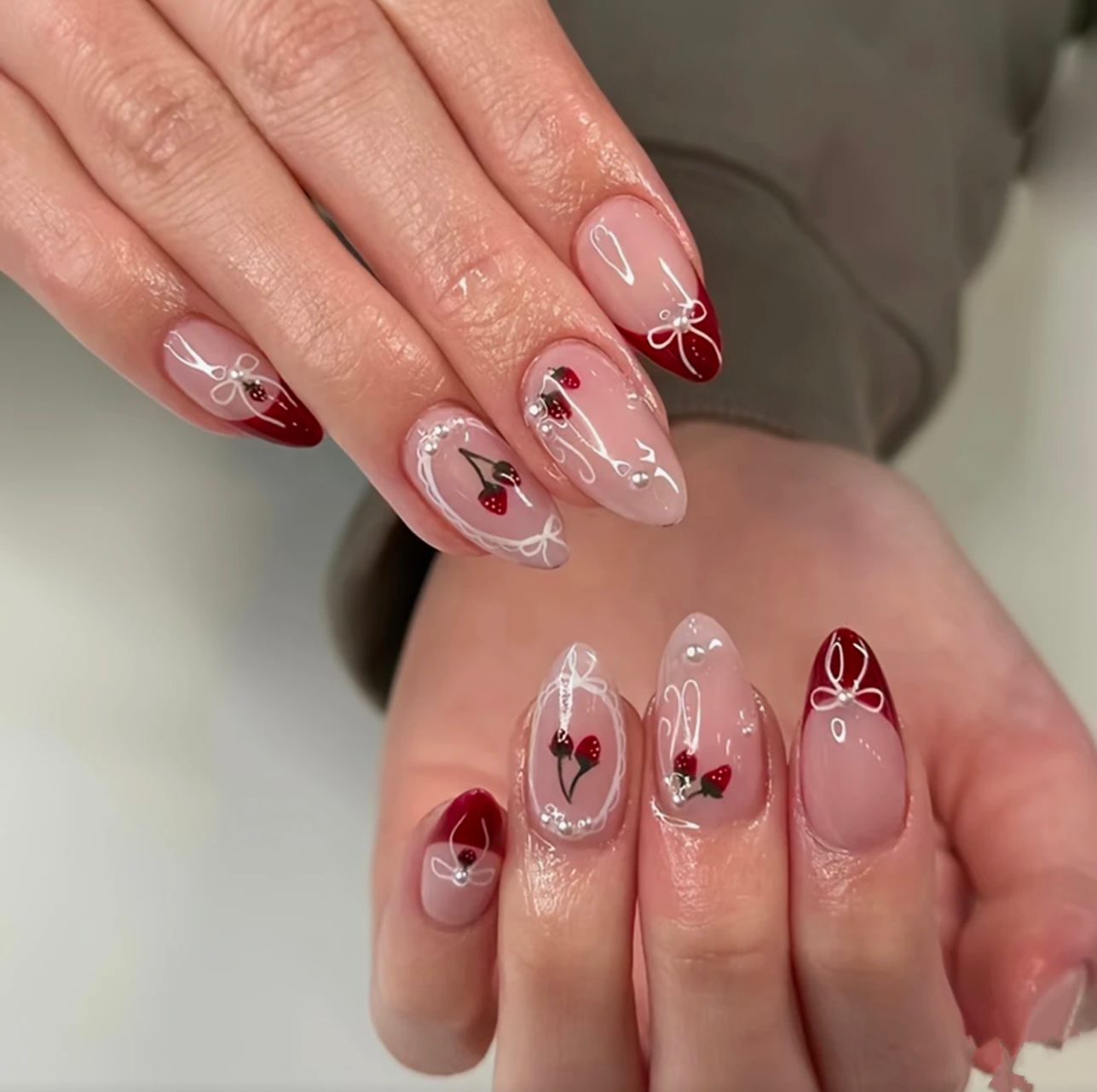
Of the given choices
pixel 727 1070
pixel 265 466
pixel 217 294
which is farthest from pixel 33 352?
pixel 727 1070

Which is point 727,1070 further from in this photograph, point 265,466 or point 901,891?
point 265,466

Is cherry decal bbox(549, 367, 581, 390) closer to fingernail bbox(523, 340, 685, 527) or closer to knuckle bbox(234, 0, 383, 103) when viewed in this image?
fingernail bbox(523, 340, 685, 527)

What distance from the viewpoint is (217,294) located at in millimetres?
490

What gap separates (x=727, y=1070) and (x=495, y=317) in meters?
0.32

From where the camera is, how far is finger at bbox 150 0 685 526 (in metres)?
0.46

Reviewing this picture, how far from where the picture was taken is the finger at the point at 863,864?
435mm

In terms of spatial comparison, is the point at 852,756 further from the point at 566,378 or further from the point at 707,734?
the point at 566,378

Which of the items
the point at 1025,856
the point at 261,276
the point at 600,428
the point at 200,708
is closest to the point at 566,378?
A: the point at 600,428

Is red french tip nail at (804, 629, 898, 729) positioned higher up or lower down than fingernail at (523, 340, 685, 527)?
lower down

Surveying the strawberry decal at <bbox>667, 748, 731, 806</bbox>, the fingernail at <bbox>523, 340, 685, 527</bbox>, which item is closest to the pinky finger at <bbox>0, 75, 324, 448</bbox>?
the fingernail at <bbox>523, 340, 685, 527</bbox>

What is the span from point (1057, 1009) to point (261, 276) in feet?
1.46

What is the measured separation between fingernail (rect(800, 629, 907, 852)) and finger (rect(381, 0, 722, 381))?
0.47 feet

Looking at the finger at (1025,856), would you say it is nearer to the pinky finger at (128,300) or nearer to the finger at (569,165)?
the finger at (569,165)

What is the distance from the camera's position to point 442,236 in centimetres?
48
